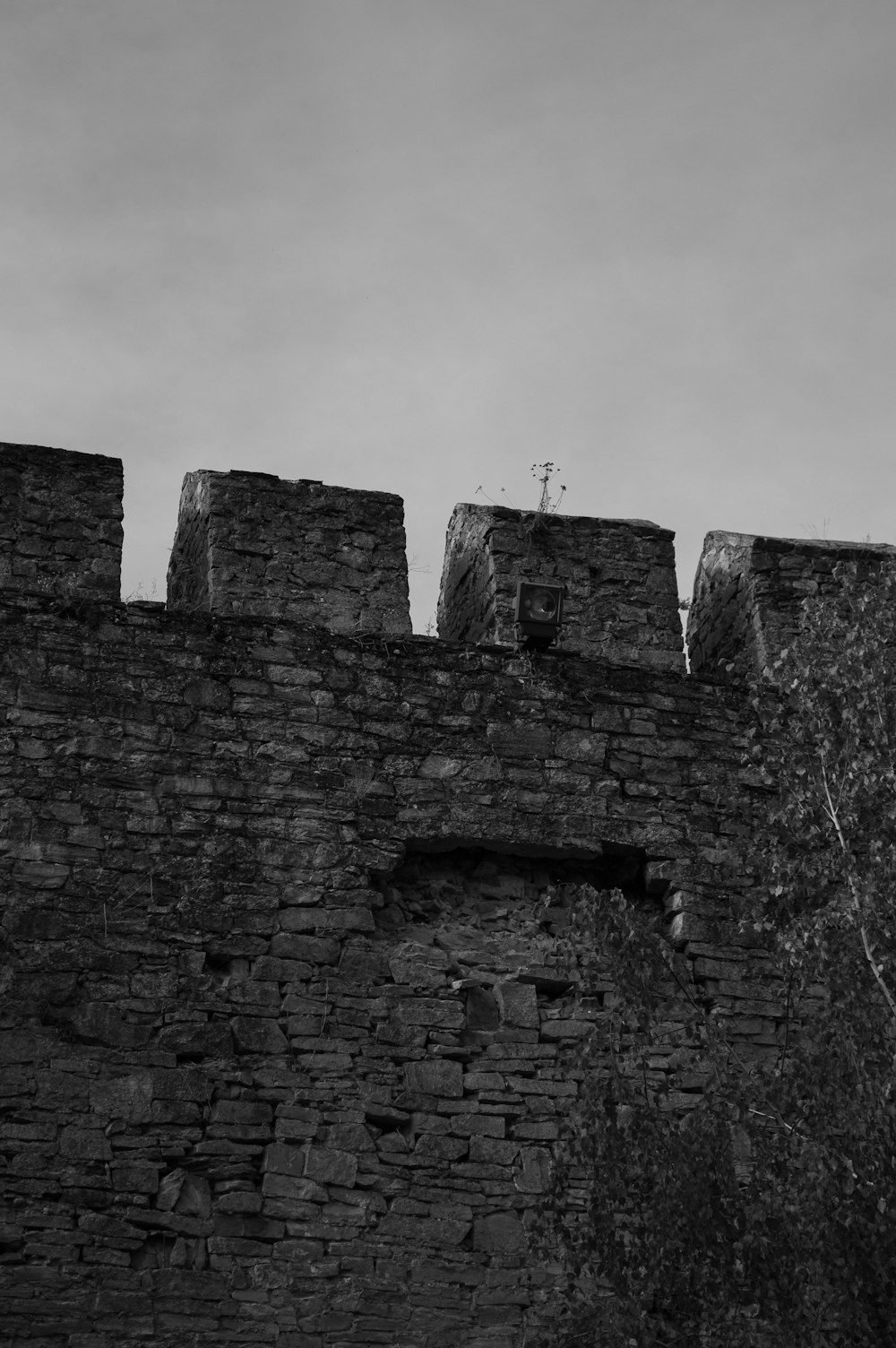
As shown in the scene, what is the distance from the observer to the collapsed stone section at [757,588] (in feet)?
34.0

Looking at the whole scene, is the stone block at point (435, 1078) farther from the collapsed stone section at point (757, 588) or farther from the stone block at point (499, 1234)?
the collapsed stone section at point (757, 588)

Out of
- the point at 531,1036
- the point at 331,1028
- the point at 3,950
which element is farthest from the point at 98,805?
the point at 531,1036

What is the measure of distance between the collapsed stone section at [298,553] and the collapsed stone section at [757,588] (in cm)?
161

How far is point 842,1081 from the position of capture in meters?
8.02

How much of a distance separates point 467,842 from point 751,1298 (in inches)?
94.8

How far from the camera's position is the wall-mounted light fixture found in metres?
9.79

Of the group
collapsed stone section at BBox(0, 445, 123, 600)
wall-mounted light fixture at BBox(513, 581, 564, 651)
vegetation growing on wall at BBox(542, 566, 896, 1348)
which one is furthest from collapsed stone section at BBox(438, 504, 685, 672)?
collapsed stone section at BBox(0, 445, 123, 600)

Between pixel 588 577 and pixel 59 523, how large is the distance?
242 centimetres

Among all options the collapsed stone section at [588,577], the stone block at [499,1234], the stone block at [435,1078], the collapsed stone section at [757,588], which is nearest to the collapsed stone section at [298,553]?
the collapsed stone section at [588,577]

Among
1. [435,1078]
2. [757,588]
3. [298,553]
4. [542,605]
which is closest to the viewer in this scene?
A: [435,1078]

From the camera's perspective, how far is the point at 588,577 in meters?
10.2

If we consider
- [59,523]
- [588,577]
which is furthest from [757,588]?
[59,523]

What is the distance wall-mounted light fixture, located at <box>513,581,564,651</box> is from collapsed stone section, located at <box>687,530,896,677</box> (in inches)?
32.1

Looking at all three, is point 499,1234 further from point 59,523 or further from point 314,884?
point 59,523
